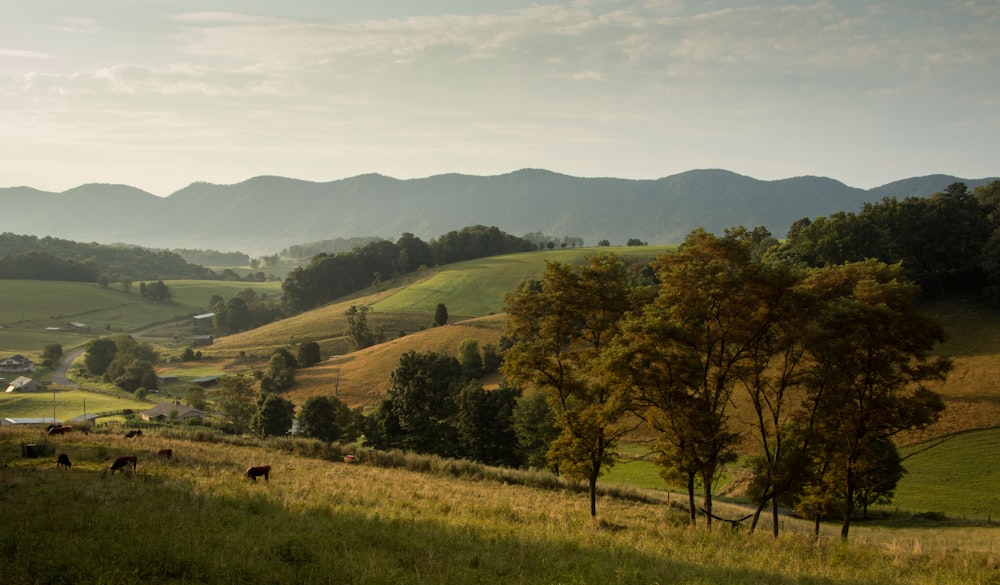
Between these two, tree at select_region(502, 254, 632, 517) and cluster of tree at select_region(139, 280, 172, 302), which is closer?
tree at select_region(502, 254, 632, 517)

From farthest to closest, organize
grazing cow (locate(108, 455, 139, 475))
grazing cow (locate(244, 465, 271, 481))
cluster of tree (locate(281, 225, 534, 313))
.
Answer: cluster of tree (locate(281, 225, 534, 313))
grazing cow (locate(244, 465, 271, 481))
grazing cow (locate(108, 455, 139, 475))

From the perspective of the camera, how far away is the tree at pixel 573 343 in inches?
1011

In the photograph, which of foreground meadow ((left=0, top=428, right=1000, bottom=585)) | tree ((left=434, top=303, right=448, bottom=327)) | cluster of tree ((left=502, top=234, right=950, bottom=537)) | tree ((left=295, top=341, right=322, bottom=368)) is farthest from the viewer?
tree ((left=434, top=303, right=448, bottom=327))

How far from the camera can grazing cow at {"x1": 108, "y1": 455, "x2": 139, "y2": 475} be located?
70.9 ft

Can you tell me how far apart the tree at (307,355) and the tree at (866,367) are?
305ft

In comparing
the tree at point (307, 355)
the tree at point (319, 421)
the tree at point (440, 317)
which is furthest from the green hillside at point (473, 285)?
the tree at point (319, 421)

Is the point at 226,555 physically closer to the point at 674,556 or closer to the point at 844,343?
the point at 674,556

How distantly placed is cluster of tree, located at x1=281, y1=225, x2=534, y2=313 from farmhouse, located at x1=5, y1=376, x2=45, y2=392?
75.5 m

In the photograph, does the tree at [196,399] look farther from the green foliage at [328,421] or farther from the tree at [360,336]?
the tree at [360,336]

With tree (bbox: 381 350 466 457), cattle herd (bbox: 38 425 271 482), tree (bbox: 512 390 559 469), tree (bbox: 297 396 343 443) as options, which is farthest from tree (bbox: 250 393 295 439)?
cattle herd (bbox: 38 425 271 482)

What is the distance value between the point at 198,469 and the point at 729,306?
23397 mm

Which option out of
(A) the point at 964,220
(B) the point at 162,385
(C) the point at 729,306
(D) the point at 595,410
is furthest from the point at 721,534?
(B) the point at 162,385

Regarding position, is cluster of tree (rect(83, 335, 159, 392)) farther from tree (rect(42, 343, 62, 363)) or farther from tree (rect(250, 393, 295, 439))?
tree (rect(250, 393, 295, 439))

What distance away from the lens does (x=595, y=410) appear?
24375 millimetres
